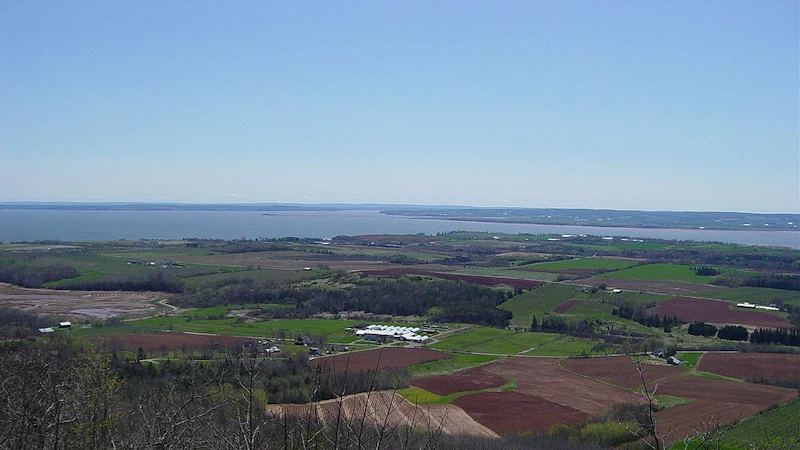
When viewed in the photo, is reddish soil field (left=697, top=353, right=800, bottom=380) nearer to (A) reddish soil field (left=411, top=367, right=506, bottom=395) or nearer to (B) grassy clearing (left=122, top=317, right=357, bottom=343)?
(A) reddish soil field (left=411, top=367, right=506, bottom=395)

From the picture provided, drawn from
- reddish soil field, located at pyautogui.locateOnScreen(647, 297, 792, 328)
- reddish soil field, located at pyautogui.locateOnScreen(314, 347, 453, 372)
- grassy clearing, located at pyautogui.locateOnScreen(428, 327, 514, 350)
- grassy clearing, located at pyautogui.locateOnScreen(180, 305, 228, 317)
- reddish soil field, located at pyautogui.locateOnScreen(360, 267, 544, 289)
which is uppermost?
reddish soil field, located at pyautogui.locateOnScreen(360, 267, 544, 289)

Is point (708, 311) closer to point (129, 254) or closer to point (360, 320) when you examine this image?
point (360, 320)

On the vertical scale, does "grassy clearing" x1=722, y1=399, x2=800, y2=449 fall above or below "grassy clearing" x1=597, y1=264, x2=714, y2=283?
below

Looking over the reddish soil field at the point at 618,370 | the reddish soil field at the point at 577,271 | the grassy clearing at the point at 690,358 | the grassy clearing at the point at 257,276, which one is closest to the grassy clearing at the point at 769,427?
the reddish soil field at the point at 618,370

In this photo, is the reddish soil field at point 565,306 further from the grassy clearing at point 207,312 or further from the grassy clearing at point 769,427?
the grassy clearing at point 207,312

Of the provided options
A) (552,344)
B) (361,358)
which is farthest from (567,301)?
(361,358)

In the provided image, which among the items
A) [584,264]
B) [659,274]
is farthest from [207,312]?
[659,274]

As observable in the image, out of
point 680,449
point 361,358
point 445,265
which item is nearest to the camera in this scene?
point 680,449

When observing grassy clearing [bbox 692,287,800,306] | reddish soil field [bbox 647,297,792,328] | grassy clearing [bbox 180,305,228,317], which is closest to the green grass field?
reddish soil field [bbox 647,297,792,328]
